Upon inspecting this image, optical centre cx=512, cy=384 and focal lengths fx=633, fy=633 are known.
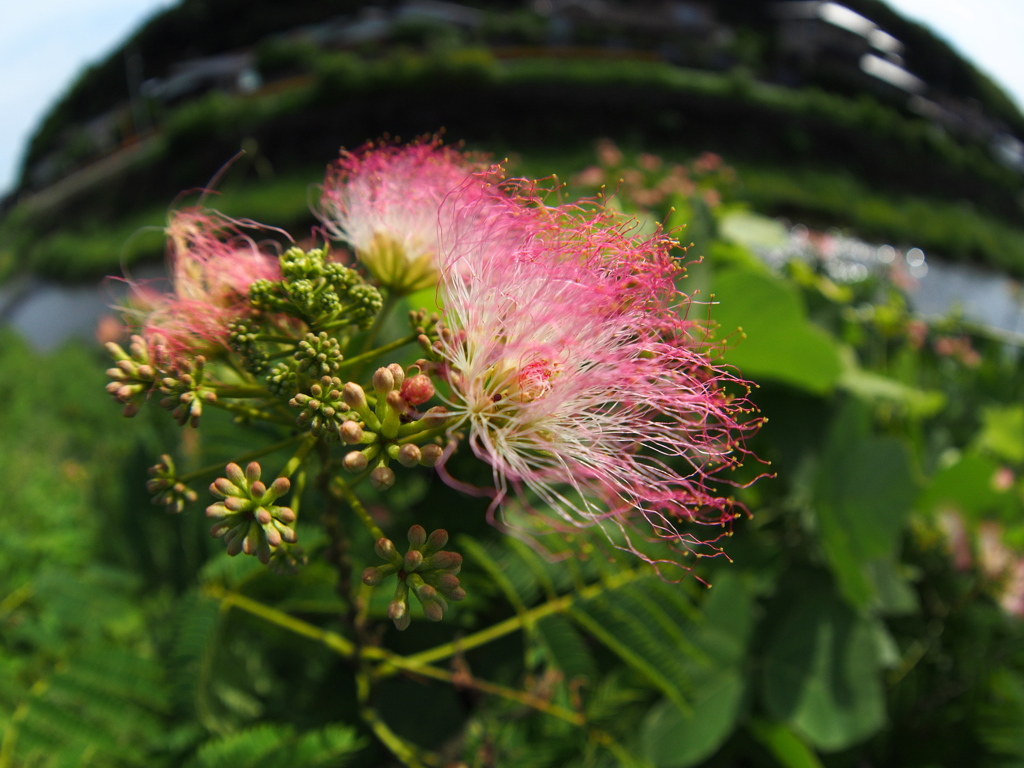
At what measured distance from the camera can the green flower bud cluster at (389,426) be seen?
73 centimetres

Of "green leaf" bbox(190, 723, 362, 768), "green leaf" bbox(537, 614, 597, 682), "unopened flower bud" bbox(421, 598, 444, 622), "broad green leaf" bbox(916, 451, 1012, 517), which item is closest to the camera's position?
"unopened flower bud" bbox(421, 598, 444, 622)

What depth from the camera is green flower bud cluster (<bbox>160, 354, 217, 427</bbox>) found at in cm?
80

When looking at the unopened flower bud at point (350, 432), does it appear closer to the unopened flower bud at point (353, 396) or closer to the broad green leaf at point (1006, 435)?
the unopened flower bud at point (353, 396)

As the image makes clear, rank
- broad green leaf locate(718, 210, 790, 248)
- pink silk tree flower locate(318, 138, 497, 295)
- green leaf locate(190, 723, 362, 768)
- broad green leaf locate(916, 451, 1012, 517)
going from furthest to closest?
broad green leaf locate(718, 210, 790, 248)
broad green leaf locate(916, 451, 1012, 517)
green leaf locate(190, 723, 362, 768)
pink silk tree flower locate(318, 138, 497, 295)

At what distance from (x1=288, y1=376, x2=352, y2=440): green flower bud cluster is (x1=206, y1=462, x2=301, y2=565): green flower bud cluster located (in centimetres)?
7

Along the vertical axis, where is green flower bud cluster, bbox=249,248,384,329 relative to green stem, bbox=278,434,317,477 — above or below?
above

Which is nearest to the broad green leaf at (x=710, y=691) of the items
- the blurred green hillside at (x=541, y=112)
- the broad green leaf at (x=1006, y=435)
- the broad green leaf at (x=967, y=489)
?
the broad green leaf at (x=967, y=489)

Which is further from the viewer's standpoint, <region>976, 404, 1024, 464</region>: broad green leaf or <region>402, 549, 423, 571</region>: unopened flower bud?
<region>976, 404, 1024, 464</region>: broad green leaf

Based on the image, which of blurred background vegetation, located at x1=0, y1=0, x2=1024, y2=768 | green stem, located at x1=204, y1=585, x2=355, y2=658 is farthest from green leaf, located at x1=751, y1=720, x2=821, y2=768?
green stem, located at x1=204, y1=585, x2=355, y2=658

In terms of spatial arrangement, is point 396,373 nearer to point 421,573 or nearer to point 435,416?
point 435,416

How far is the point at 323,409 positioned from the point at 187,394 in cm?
20

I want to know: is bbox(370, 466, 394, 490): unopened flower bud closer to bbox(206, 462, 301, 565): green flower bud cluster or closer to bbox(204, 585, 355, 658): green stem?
bbox(206, 462, 301, 565): green flower bud cluster

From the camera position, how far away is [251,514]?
764mm

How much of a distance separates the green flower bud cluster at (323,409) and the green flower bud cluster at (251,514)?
70 millimetres
